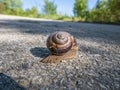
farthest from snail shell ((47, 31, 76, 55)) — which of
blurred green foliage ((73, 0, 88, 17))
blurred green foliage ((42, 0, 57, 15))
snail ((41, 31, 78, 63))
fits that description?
blurred green foliage ((42, 0, 57, 15))

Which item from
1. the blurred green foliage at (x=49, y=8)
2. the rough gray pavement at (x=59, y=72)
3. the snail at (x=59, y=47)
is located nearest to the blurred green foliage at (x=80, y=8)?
the blurred green foliage at (x=49, y=8)

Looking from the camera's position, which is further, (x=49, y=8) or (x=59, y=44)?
(x=49, y=8)

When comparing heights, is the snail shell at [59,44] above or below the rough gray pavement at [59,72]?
above

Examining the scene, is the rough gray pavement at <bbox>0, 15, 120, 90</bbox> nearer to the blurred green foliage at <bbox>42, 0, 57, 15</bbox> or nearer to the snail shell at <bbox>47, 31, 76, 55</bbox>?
the snail shell at <bbox>47, 31, 76, 55</bbox>

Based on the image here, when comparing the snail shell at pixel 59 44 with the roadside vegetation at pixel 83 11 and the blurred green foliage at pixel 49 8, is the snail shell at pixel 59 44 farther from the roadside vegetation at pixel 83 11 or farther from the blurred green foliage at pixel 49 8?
the blurred green foliage at pixel 49 8

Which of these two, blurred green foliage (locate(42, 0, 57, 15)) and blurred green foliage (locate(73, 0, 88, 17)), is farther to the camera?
blurred green foliage (locate(42, 0, 57, 15))

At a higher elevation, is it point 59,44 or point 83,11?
point 59,44

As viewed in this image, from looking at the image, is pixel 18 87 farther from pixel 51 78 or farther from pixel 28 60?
pixel 28 60

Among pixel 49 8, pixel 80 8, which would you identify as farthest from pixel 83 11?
pixel 49 8

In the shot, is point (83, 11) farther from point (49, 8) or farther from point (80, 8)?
point (49, 8)
